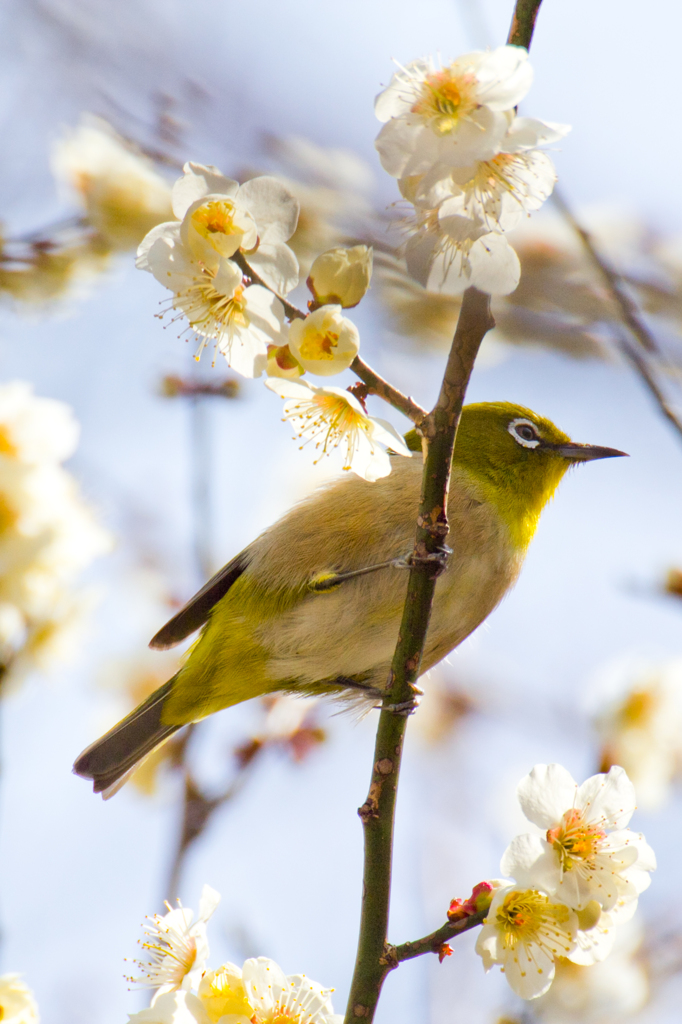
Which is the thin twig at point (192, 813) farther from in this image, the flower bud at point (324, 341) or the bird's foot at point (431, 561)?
the flower bud at point (324, 341)

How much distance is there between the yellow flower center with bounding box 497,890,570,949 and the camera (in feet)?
7.17

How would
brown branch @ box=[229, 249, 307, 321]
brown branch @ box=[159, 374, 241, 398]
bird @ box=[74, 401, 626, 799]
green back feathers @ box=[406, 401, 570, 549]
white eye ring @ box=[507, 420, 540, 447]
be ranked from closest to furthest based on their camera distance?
brown branch @ box=[229, 249, 307, 321]
bird @ box=[74, 401, 626, 799]
green back feathers @ box=[406, 401, 570, 549]
white eye ring @ box=[507, 420, 540, 447]
brown branch @ box=[159, 374, 241, 398]

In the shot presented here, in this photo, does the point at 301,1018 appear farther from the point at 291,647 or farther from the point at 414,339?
the point at 414,339

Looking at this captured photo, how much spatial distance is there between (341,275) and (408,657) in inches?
38.1

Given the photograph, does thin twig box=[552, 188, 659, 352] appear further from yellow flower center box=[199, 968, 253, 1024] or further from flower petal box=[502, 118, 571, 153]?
yellow flower center box=[199, 968, 253, 1024]

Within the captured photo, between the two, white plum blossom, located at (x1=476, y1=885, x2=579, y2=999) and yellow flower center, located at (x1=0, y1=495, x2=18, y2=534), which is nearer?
white plum blossom, located at (x1=476, y1=885, x2=579, y2=999)

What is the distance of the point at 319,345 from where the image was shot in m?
1.92

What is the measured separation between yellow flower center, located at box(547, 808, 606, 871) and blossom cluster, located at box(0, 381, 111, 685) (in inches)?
86.3

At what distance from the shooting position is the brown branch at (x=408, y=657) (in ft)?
6.31

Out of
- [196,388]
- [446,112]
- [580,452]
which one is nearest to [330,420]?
[446,112]

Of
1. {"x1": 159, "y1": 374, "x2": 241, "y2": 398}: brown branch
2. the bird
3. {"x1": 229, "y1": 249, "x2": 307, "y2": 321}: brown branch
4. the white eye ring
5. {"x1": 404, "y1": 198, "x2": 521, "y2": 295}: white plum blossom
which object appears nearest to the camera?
{"x1": 404, "y1": 198, "x2": 521, "y2": 295}: white plum blossom

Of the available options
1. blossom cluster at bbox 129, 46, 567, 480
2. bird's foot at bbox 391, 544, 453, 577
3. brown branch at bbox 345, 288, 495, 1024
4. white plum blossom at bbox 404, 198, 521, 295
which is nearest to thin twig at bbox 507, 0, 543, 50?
blossom cluster at bbox 129, 46, 567, 480

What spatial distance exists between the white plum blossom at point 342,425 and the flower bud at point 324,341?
94 millimetres

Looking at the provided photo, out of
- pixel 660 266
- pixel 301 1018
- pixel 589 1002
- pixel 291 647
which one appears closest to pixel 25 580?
pixel 291 647
